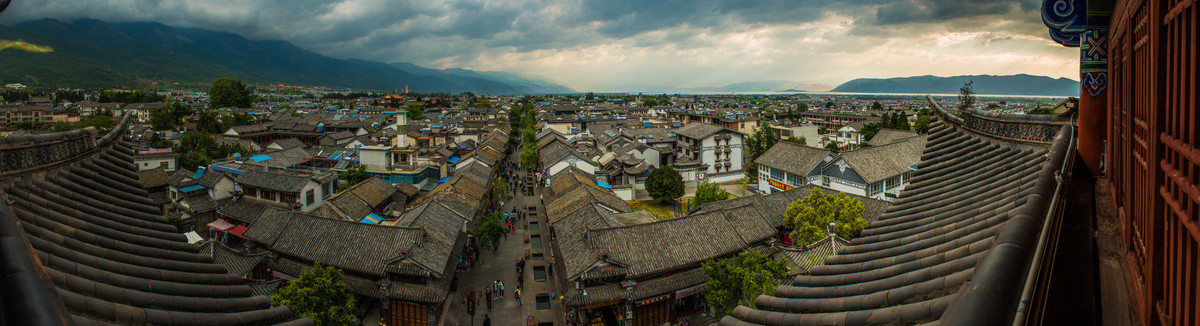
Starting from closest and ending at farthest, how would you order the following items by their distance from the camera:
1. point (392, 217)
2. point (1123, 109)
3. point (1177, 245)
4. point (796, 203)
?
point (1177, 245), point (1123, 109), point (796, 203), point (392, 217)

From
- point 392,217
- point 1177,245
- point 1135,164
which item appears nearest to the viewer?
point 1177,245

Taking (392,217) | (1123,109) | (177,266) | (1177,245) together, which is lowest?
(392,217)

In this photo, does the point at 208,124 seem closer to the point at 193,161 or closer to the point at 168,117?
the point at 168,117

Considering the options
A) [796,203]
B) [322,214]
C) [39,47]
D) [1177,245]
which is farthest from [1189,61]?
[39,47]

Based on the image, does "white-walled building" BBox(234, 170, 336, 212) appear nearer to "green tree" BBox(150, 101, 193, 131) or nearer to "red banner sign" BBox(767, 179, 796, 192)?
"red banner sign" BBox(767, 179, 796, 192)

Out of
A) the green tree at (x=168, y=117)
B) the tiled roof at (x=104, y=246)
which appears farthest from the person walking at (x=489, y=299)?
the green tree at (x=168, y=117)

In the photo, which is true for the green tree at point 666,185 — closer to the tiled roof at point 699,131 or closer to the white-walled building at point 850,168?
the white-walled building at point 850,168

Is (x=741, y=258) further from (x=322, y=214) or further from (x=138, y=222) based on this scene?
(x=322, y=214)
